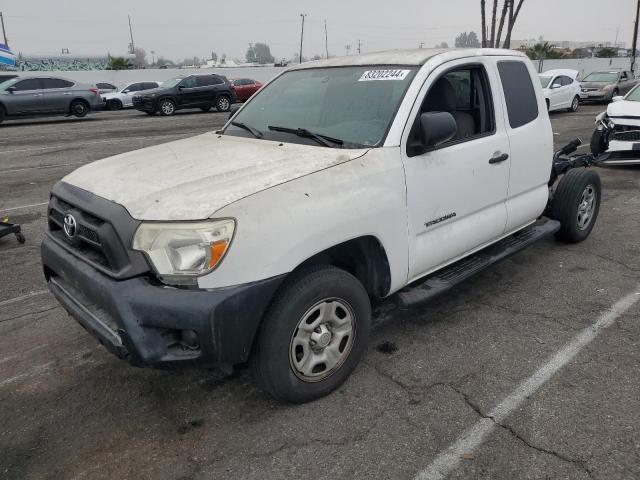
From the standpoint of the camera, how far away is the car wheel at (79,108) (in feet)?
66.1

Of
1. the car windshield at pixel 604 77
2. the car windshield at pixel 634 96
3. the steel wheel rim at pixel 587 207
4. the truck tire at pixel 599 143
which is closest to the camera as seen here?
the steel wheel rim at pixel 587 207

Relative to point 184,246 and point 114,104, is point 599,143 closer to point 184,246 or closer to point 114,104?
point 184,246

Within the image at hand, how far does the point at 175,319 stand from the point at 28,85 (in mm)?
19835

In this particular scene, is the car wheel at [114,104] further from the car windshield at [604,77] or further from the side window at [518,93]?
the side window at [518,93]

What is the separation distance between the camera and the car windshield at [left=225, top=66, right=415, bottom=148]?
324cm

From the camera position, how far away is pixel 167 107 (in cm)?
2209

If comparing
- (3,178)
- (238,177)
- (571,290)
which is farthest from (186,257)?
(3,178)

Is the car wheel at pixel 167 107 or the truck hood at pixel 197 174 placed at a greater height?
the truck hood at pixel 197 174

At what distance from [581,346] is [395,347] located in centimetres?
122

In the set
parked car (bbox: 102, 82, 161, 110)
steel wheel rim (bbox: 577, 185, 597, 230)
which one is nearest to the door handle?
steel wheel rim (bbox: 577, 185, 597, 230)

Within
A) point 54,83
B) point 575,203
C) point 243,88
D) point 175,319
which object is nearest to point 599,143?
point 575,203

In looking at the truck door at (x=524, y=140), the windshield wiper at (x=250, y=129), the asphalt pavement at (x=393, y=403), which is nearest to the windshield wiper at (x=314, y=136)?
the windshield wiper at (x=250, y=129)

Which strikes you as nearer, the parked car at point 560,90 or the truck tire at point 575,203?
the truck tire at point 575,203

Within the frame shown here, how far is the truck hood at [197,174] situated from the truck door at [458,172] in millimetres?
481
